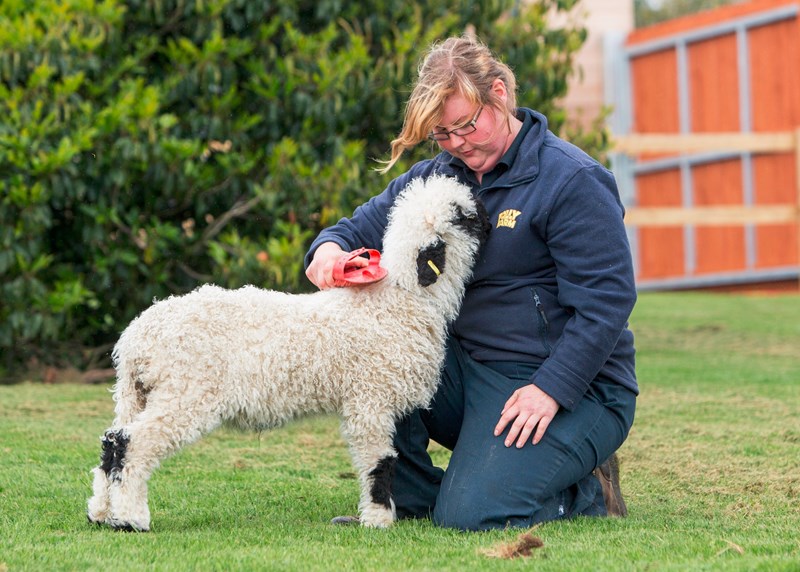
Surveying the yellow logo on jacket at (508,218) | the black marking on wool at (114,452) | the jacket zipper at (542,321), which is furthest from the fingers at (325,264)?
the black marking on wool at (114,452)

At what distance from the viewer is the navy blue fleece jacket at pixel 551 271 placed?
157 inches

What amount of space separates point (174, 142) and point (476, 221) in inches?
143

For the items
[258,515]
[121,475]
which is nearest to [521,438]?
[258,515]

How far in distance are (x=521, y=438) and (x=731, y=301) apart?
983 centimetres

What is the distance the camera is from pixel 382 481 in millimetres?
3984

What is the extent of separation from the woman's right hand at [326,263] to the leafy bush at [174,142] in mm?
2941

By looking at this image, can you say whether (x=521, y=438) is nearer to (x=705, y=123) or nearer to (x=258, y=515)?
(x=258, y=515)

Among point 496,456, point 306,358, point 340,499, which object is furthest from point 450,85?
point 340,499

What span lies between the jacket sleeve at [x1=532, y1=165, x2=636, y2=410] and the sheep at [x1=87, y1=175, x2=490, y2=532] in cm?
30

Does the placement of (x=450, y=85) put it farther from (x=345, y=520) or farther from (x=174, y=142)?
(x=174, y=142)

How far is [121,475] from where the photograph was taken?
3.74 metres

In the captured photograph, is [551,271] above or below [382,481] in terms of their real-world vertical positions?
above

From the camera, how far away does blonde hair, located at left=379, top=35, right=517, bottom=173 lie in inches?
160

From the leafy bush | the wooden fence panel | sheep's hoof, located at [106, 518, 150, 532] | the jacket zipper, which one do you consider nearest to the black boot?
the jacket zipper
